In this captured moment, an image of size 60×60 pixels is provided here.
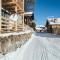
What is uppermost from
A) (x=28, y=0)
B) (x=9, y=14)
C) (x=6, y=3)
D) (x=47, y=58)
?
(x=28, y=0)

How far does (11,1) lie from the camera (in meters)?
7.75

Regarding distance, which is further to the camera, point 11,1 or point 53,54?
point 11,1

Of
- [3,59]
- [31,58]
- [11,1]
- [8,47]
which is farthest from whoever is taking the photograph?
[11,1]

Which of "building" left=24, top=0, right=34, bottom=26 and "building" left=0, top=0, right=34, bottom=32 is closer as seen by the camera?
"building" left=0, top=0, right=34, bottom=32

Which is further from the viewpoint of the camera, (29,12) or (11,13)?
(29,12)

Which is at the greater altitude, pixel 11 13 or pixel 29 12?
pixel 29 12

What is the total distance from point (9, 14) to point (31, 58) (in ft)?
18.1

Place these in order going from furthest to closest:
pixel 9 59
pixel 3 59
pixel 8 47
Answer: pixel 8 47, pixel 9 59, pixel 3 59

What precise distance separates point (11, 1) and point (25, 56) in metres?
4.71

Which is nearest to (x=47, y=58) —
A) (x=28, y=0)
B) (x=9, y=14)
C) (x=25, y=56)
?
(x=25, y=56)

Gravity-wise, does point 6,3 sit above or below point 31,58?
above

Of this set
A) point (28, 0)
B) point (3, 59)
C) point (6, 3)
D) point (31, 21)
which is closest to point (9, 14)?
point (6, 3)

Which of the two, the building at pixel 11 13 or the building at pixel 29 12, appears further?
the building at pixel 29 12

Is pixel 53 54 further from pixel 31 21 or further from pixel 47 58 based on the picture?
pixel 31 21
